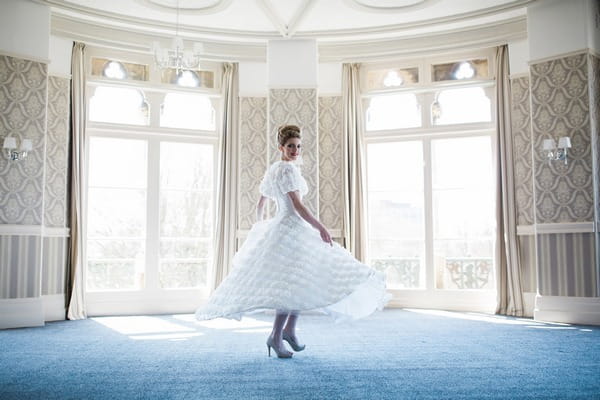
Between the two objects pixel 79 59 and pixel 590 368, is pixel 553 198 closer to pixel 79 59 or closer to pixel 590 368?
pixel 590 368

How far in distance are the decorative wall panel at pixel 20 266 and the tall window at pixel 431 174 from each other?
3.90 metres

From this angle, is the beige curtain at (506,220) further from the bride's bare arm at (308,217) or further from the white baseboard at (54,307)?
the white baseboard at (54,307)

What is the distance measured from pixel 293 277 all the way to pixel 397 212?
4.10 m

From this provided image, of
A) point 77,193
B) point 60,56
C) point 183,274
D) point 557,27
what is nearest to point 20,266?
point 77,193

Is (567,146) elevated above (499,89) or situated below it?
below

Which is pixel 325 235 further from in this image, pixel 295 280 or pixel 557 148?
pixel 557 148

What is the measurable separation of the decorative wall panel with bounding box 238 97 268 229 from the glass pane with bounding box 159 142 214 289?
470mm

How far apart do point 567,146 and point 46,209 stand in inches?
218

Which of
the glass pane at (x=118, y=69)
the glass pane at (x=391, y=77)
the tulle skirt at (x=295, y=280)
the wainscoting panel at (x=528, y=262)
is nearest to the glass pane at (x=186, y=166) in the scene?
the glass pane at (x=118, y=69)

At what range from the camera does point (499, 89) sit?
254 inches

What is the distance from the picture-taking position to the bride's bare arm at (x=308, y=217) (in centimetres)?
334

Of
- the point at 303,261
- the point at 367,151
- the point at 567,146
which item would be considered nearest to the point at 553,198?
the point at 567,146

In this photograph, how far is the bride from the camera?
3125 millimetres

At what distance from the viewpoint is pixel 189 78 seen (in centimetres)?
708
